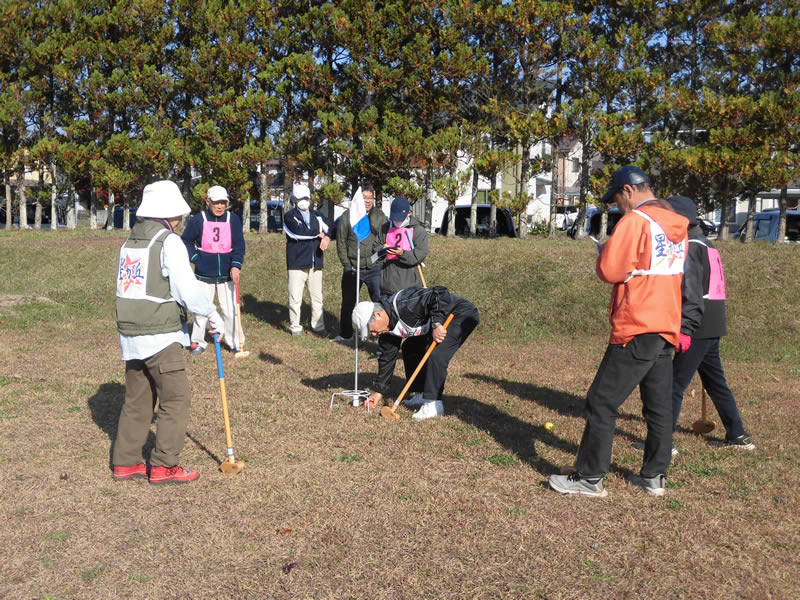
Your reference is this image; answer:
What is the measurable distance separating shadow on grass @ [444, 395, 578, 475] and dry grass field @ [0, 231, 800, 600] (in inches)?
1.1

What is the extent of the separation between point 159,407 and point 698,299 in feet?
13.1

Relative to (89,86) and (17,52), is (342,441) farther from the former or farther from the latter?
(17,52)

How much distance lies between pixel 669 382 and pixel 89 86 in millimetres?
22870

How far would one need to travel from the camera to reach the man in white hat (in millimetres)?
5031

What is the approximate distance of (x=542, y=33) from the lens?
19.6 metres

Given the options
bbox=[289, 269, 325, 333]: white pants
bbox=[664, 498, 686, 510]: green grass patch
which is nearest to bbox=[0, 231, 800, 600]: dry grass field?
bbox=[664, 498, 686, 510]: green grass patch

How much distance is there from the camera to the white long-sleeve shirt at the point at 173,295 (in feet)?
16.5

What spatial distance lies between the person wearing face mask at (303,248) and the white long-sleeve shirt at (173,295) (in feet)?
19.0

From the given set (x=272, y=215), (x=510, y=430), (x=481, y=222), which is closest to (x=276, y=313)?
(x=510, y=430)

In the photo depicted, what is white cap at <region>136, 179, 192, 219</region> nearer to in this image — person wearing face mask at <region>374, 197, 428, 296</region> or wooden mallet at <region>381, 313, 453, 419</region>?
wooden mallet at <region>381, 313, 453, 419</region>

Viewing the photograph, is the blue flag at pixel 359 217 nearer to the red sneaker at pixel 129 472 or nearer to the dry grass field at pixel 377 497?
the dry grass field at pixel 377 497

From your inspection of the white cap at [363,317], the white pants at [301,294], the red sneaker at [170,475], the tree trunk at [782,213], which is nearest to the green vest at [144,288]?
the red sneaker at [170,475]

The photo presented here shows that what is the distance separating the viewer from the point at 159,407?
527 centimetres

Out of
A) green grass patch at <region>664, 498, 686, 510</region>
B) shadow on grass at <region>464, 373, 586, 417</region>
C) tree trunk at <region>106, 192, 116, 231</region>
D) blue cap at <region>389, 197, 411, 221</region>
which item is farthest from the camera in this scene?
tree trunk at <region>106, 192, 116, 231</region>
